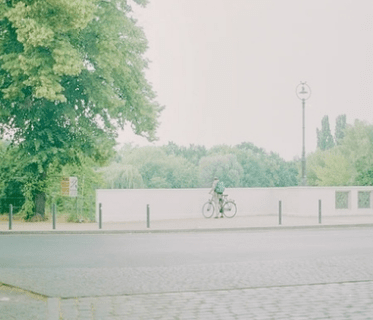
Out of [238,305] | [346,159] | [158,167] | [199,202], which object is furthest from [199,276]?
[158,167]

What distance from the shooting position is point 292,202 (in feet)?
103

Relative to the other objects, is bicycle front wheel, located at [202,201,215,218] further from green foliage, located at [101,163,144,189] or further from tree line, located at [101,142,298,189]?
tree line, located at [101,142,298,189]

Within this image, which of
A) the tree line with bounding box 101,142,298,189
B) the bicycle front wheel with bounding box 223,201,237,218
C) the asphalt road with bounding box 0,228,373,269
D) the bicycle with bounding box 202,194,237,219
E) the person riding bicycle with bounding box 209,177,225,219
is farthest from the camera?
the tree line with bounding box 101,142,298,189

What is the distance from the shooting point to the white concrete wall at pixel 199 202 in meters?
28.4

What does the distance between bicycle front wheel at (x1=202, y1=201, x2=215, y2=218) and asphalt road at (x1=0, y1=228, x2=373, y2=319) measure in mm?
9883

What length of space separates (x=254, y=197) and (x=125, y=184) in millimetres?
57777

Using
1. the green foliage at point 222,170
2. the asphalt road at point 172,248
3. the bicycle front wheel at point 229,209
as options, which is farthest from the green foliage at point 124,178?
the asphalt road at point 172,248

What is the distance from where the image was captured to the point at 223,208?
97.1ft

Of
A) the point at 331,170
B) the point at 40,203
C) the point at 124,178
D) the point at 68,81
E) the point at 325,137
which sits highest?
the point at 325,137

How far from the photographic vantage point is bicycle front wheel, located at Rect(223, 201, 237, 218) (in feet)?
98.0

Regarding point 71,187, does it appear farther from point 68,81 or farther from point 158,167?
point 158,167

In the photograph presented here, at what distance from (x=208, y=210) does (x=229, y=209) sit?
897 mm

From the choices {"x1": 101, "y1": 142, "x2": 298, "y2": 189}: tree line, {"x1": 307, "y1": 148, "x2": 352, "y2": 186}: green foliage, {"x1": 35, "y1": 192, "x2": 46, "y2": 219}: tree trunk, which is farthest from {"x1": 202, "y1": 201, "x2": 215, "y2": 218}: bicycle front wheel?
{"x1": 101, "y1": 142, "x2": 298, "y2": 189}: tree line

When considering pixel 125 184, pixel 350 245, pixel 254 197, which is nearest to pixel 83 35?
pixel 254 197
